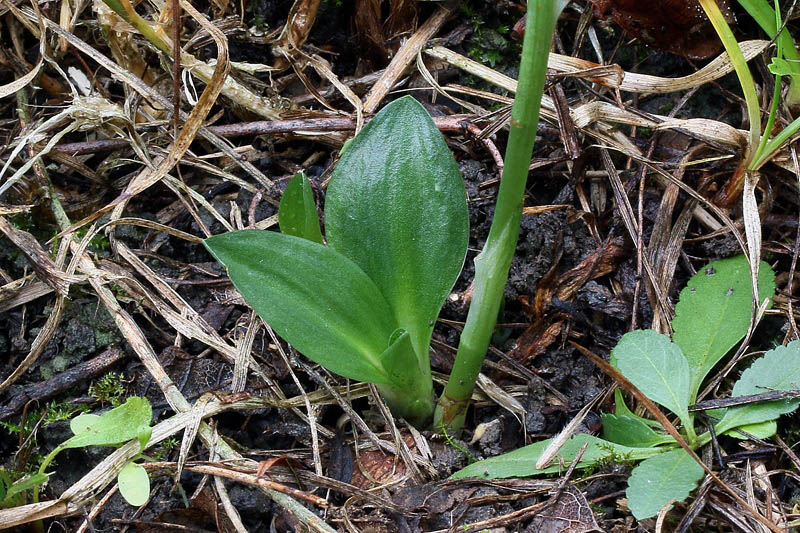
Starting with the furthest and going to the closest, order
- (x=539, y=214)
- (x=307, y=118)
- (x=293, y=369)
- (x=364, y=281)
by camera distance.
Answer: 1. (x=307, y=118)
2. (x=539, y=214)
3. (x=293, y=369)
4. (x=364, y=281)

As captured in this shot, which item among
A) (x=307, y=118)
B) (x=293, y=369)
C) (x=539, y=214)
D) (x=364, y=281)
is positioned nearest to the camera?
(x=364, y=281)

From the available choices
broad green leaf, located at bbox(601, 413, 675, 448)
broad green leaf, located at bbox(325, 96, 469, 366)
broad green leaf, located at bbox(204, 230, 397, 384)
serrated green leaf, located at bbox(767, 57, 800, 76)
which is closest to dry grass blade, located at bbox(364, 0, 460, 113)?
broad green leaf, located at bbox(325, 96, 469, 366)

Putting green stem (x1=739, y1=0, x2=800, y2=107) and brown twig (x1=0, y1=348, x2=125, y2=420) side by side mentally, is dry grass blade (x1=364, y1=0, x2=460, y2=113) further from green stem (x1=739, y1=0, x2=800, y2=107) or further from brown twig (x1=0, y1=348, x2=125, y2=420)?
brown twig (x1=0, y1=348, x2=125, y2=420)

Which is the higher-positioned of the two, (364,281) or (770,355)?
(364,281)

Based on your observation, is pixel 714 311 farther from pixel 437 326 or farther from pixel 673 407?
pixel 437 326

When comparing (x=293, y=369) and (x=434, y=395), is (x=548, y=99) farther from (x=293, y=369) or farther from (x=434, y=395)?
(x=293, y=369)

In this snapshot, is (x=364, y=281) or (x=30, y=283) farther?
(x=30, y=283)

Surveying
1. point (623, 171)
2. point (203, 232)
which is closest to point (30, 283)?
point (203, 232)

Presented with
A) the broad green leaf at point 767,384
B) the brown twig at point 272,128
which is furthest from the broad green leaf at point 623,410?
the brown twig at point 272,128
